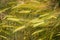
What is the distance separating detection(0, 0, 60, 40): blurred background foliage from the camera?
2170 millimetres

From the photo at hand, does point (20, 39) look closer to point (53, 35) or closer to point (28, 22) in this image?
point (28, 22)

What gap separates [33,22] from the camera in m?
2.22

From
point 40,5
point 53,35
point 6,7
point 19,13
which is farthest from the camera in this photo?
point 6,7

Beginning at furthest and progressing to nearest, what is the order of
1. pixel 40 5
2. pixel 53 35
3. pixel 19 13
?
pixel 19 13 → pixel 40 5 → pixel 53 35

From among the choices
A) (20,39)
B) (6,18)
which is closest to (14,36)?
(20,39)

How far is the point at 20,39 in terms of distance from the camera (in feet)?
7.94

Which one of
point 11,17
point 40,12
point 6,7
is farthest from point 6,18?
point 40,12

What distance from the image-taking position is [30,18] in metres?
2.41

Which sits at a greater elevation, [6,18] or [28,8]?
[28,8]

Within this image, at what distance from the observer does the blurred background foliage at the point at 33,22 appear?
2170 millimetres

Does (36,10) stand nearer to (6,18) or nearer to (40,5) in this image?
(40,5)

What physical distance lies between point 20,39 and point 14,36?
90 mm

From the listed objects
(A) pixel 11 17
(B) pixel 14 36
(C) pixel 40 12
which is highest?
(C) pixel 40 12

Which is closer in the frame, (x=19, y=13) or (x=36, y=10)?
(x=36, y=10)
